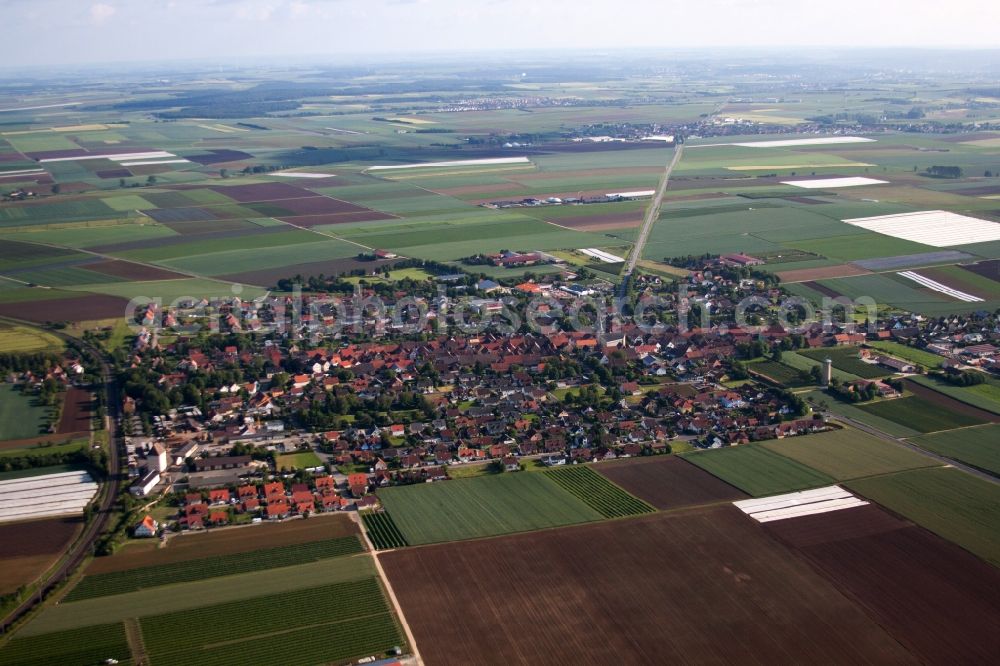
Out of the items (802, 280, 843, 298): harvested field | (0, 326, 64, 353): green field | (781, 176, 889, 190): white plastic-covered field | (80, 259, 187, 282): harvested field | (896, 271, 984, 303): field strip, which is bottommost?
(781, 176, 889, 190): white plastic-covered field

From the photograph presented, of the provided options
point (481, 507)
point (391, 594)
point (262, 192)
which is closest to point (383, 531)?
point (481, 507)

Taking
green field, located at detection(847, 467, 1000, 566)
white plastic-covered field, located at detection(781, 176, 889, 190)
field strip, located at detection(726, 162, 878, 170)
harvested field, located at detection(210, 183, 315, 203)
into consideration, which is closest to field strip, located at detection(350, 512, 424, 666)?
green field, located at detection(847, 467, 1000, 566)

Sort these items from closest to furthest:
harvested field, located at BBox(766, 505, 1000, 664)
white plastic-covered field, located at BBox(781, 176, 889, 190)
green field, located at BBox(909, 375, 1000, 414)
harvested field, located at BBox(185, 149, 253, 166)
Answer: harvested field, located at BBox(766, 505, 1000, 664), green field, located at BBox(909, 375, 1000, 414), white plastic-covered field, located at BBox(781, 176, 889, 190), harvested field, located at BBox(185, 149, 253, 166)

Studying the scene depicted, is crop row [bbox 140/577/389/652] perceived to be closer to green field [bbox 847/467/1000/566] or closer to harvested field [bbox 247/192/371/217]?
green field [bbox 847/467/1000/566]

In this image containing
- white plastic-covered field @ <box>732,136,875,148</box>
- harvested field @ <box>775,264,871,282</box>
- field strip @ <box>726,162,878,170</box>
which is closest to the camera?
harvested field @ <box>775,264,871,282</box>

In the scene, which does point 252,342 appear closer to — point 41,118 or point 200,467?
point 200,467

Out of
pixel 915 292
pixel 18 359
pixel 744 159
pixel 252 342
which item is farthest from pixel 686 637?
pixel 744 159

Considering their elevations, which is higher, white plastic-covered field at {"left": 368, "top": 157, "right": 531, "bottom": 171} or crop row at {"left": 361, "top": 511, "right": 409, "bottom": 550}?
crop row at {"left": 361, "top": 511, "right": 409, "bottom": 550}
